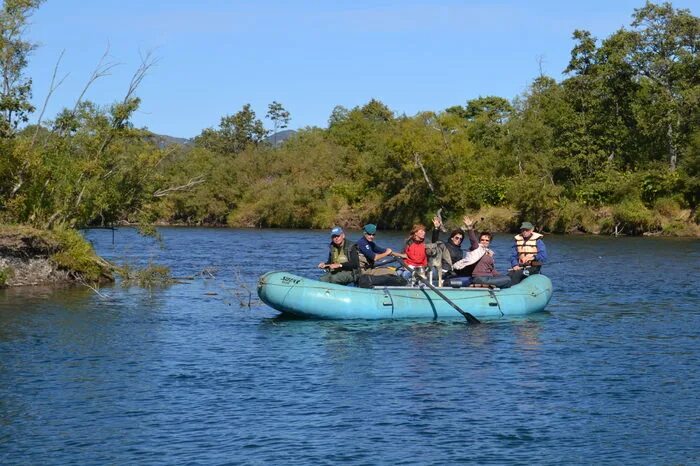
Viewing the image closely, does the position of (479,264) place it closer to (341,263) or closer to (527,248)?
(527,248)

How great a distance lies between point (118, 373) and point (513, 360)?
21.7 feet

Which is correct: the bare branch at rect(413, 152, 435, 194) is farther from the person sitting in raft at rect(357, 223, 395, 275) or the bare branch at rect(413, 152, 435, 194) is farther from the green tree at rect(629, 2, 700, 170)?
the person sitting in raft at rect(357, 223, 395, 275)

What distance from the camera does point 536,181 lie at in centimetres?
6756

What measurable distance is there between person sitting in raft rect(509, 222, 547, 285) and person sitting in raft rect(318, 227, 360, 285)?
4108 mm

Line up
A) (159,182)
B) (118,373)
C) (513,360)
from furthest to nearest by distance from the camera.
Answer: (159,182) < (513,360) < (118,373)

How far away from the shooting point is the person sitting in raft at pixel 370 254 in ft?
72.6

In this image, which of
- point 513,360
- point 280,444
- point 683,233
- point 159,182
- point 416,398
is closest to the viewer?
point 280,444

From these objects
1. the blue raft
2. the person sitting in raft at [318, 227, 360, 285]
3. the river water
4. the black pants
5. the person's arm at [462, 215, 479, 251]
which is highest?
the person's arm at [462, 215, 479, 251]

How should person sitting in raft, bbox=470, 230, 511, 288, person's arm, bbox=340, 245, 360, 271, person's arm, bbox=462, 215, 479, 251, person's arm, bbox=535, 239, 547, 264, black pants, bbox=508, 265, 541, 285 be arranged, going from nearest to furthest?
person's arm, bbox=340, 245, 360, 271 < person's arm, bbox=462, 215, 479, 251 < person sitting in raft, bbox=470, 230, 511, 288 < black pants, bbox=508, 265, 541, 285 < person's arm, bbox=535, 239, 547, 264

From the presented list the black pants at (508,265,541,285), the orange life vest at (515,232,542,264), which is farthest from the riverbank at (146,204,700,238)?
the black pants at (508,265,541,285)

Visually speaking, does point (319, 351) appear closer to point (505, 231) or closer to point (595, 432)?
point (595, 432)

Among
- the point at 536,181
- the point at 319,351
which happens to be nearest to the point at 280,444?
the point at 319,351

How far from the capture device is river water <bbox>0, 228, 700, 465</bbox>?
41.6 ft

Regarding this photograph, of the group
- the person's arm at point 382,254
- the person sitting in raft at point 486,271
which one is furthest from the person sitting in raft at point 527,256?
the person's arm at point 382,254
